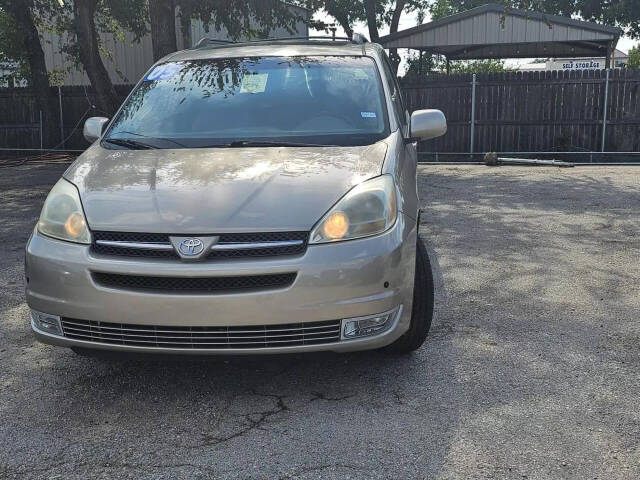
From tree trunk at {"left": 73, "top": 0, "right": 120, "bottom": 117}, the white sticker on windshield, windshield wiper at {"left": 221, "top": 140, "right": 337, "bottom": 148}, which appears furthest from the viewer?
tree trunk at {"left": 73, "top": 0, "right": 120, "bottom": 117}

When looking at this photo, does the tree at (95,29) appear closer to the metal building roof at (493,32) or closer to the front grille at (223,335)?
the metal building roof at (493,32)

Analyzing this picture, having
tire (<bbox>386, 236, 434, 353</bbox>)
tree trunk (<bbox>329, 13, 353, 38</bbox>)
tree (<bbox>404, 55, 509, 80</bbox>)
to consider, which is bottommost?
tire (<bbox>386, 236, 434, 353</bbox>)

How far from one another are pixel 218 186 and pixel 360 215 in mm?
749

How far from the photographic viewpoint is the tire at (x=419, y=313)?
368cm

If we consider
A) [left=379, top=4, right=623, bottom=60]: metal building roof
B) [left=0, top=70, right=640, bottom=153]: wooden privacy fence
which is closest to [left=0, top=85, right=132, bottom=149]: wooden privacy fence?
[left=0, top=70, right=640, bottom=153]: wooden privacy fence

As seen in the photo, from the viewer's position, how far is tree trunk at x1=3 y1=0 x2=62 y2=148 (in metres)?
16.9

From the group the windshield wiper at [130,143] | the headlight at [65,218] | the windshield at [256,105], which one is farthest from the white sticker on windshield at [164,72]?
the headlight at [65,218]

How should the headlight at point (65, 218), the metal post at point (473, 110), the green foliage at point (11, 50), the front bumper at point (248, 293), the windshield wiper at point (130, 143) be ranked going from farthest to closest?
the green foliage at point (11, 50), the metal post at point (473, 110), the windshield wiper at point (130, 143), the headlight at point (65, 218), the front bumper at point (248, 293)

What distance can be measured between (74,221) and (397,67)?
19.3 metres

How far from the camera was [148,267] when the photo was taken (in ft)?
10.2

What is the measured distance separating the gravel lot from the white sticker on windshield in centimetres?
195

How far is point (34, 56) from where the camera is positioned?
1755cm

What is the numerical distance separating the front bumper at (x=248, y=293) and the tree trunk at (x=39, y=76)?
15.3m

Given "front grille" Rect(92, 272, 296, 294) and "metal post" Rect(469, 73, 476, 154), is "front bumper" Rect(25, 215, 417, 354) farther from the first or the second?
"metal post" Rect(469, 73, 476, 154)
